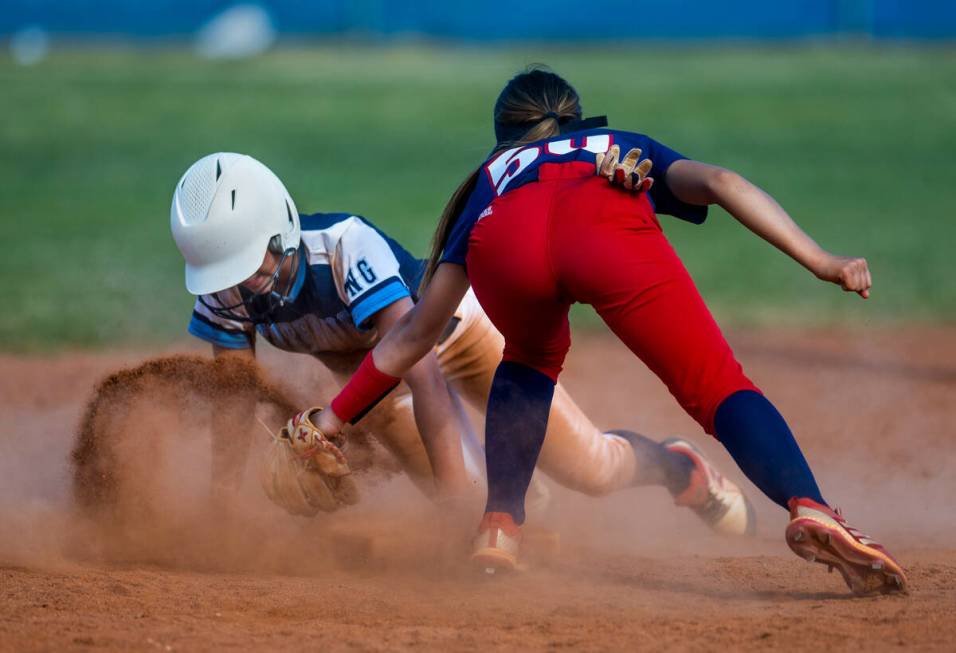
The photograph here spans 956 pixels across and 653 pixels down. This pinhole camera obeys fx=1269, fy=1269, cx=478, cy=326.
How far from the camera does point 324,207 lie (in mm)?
11227

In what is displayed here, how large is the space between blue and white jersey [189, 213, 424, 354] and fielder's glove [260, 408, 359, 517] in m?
0.37

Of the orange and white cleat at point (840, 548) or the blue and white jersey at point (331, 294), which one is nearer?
the orange and white cleat at point (840, 548)

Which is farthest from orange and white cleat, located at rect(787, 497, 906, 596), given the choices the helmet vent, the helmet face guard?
the helmet vent

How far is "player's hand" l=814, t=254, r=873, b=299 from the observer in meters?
2.97

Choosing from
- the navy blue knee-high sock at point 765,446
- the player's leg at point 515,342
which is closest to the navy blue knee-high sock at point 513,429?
the player's leg at point 515,342

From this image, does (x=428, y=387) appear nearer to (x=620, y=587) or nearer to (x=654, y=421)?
(x=620, y=587)

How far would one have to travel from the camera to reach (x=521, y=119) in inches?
136

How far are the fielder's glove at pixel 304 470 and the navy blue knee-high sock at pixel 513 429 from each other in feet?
1.41

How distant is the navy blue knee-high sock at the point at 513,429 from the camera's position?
11.5 ft

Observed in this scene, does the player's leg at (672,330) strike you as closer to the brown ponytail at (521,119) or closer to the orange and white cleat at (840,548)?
the orange and white cleat at (840,548)

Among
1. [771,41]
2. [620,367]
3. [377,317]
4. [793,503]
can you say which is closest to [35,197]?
[620,367]

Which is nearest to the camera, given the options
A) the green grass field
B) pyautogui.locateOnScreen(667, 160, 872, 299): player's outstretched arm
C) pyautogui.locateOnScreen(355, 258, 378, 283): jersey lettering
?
pyautogui.locateOnScreen(667, 160, 872, 299): player's outstretched arm

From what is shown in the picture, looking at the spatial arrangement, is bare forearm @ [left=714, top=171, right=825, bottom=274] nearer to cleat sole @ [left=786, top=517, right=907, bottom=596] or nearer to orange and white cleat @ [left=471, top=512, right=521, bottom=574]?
cleat sole @ [left=786, top=517, right=907, bottom=596]

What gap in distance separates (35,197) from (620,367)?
7.38 metres
